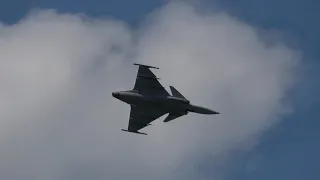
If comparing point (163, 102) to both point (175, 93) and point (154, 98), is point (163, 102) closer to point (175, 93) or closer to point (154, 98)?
point (154, 98)

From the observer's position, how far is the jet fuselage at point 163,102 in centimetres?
19038

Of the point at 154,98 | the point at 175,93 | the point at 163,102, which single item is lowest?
the point at 163,102

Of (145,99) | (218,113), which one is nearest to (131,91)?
(145,99)

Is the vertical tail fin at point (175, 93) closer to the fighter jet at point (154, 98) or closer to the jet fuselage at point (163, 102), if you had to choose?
the fighter jet at point (154, 98)

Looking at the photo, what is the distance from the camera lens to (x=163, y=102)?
629 ft

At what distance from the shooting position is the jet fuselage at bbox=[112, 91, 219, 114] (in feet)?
625

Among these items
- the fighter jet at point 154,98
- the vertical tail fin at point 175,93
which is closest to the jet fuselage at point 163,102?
the fighter jet at point 154,98

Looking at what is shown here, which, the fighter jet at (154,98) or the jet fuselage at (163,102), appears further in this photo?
the fighter jet at (154,98)

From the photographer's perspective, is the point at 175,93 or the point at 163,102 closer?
the point at 175,93

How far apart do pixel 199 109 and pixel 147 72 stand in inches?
420

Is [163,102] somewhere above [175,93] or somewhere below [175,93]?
below

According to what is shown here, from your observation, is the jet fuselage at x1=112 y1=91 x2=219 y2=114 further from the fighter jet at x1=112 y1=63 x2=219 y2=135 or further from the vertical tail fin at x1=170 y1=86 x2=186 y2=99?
the vertical tail fin at x1=170 y1=86 x2=186 y2=99

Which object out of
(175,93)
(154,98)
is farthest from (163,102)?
(175,93)

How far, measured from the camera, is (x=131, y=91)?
191000 millimetres
